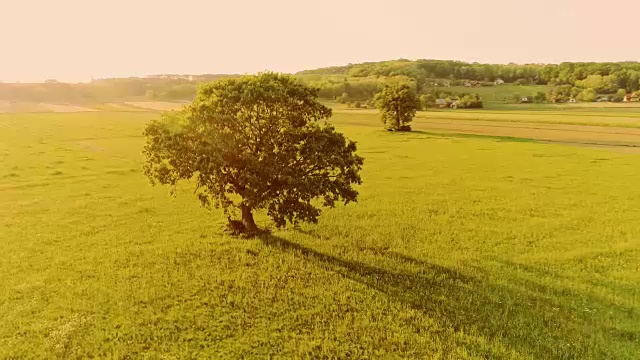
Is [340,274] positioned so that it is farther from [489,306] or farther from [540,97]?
[540,97]

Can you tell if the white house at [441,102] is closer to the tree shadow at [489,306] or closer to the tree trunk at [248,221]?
the tree trunk at [248,221]

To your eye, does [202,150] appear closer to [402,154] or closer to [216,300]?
[216,300]

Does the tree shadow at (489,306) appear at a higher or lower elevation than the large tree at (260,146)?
lower

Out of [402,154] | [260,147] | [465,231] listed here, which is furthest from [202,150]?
[402,154]

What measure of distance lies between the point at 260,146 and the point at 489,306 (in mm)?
15227

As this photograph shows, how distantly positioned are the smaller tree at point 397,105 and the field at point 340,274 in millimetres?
52505

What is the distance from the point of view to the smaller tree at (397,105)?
9750 cm

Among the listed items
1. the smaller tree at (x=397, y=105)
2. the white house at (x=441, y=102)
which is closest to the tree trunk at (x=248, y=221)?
the smaller tree at (x=397, y=105)

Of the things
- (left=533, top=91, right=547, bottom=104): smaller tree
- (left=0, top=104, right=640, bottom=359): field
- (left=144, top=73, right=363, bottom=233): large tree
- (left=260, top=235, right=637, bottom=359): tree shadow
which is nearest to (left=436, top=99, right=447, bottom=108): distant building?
(left=533, top=91, right=547, bottom=104): smaller tree

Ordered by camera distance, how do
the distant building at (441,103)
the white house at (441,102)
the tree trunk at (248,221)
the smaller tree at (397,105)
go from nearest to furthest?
the tree trunk at (248,221) → the smaller tree at (397,105) → the distant building at (441,103) → the white house at (441,102)

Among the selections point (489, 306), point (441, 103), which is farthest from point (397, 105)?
point (441, 103)

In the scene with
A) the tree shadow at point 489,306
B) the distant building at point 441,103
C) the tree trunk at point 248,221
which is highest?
the distant building at point 441,103

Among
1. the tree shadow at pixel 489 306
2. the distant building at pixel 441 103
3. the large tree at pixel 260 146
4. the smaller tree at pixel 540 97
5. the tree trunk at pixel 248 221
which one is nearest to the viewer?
the tree shadow at pixel 489 306

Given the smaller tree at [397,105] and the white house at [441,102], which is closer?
the smaller tree at [397,105]
